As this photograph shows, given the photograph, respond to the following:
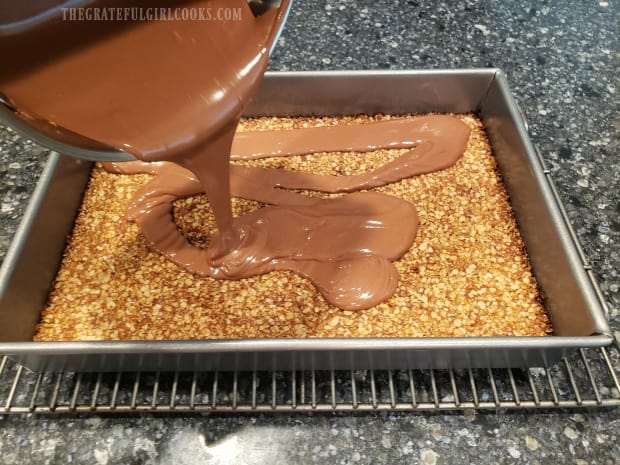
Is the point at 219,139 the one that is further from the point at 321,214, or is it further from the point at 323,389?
the point at 323,389

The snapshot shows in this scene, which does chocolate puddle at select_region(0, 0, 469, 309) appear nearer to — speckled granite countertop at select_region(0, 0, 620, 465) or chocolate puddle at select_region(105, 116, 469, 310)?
chocolate puddle at select_region(105, 116, 469, 310)

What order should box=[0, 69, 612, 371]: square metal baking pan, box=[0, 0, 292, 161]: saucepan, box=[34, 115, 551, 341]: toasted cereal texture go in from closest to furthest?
box=[0, 0, 292, 161]: saucepan
box=[0, 69, 612, 371]: square metal baking pan
box=[34, 115, 551, 341]: toasted cereal texture

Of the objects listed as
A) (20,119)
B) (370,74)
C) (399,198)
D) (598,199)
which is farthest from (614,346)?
(20,119)

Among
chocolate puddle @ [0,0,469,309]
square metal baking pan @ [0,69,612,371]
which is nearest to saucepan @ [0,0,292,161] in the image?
chocolate puddle @ [0,0,469,309]

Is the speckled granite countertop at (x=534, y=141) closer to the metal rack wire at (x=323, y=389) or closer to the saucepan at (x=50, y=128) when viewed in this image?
the metal rack wire at (x=323, y=389)

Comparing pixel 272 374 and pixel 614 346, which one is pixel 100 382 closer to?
pixel 272 374

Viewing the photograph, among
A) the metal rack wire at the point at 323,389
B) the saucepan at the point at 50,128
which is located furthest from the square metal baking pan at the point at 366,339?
the saucepan at the point at 50,128

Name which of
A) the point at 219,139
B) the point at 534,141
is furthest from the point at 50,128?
the point at 534,141
